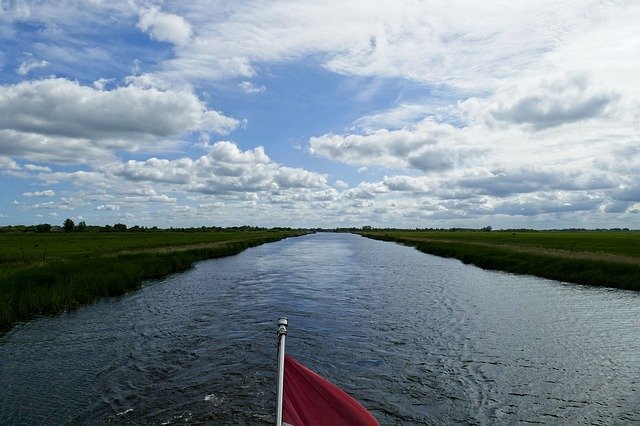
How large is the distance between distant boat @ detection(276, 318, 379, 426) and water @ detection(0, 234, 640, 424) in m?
6.49

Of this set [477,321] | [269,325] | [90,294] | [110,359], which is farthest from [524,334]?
[90,294]

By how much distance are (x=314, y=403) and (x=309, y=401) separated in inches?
2.9

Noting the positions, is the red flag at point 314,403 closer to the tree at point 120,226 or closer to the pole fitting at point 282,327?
the pole fitting at point 282,327

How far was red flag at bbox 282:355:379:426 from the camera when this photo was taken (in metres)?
4.60

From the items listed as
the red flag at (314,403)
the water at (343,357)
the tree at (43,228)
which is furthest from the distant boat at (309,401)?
the tree at (43,228)

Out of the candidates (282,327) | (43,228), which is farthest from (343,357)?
(43,228)

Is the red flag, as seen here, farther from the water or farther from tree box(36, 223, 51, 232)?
tree box(36, 223, 51, 232)

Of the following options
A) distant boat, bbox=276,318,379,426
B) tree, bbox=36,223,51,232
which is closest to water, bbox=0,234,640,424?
distant boat, bbox=276,318,379,426

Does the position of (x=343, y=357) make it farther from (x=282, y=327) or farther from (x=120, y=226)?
(x=120, y=226)

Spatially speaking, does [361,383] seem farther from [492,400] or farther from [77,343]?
[77,343]

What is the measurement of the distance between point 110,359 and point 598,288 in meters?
32.3

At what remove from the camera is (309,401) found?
4.82 m

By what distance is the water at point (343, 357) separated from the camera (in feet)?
37.0

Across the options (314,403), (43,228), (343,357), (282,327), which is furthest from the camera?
(43,228)
